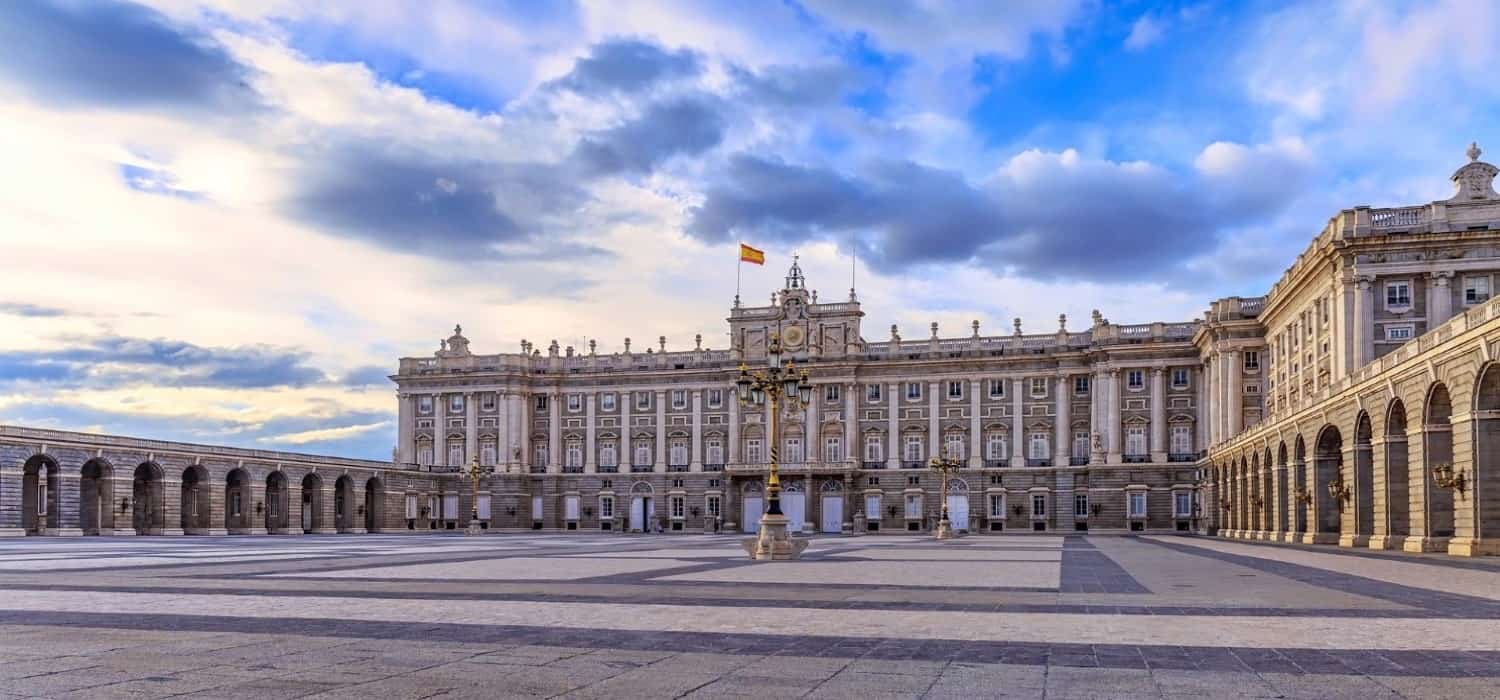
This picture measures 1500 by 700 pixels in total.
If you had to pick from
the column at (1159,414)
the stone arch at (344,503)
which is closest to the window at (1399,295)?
the column at (1159,414)

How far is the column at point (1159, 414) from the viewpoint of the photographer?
312 feet

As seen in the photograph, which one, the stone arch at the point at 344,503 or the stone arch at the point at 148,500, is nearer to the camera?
the stone arch at the point at 148,500

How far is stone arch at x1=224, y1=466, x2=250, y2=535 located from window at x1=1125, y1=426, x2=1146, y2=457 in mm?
61824

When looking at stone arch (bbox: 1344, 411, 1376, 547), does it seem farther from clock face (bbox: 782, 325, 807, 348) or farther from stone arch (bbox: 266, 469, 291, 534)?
stone arch (bbox: 266, 469, 291, 534)

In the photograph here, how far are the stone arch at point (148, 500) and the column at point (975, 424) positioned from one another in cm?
5827

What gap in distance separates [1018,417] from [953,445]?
18.3ft

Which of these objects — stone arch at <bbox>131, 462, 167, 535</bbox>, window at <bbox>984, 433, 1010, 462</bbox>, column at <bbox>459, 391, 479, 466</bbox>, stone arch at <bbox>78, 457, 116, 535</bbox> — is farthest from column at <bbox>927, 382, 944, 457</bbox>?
stone arch at <bbox>78, 457, 116, 535</bbox>

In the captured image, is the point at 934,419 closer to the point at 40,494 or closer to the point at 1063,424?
the point at 1063,424

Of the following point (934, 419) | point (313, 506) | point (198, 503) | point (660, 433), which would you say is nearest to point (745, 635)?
point (198, 503)

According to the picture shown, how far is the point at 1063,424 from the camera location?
9931 centimetres

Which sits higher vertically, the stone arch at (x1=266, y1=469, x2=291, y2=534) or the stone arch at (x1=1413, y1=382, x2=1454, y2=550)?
the stone arch at (x1=1413, y1=382, x2=1454, y2=550)

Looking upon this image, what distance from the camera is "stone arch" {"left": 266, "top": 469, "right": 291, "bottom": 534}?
85750mm

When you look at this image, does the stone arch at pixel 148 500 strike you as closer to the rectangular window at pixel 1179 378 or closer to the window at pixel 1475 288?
the rectangular window at pixel 1179 378

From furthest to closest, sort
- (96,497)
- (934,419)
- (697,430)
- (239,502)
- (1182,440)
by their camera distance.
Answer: (697,430)
(934,419)
(1182,440)
(239,502)
(96,497)
